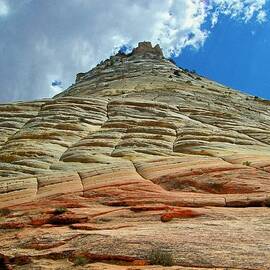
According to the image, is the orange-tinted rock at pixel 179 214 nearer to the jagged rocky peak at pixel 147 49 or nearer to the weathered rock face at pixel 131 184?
the weathered rock face at pixel 131 184

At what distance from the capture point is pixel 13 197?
2288 cm

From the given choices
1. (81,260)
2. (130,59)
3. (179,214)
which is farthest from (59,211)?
(130,59)

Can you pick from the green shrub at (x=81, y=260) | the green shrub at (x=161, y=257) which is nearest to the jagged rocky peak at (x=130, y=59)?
the green shrub at (x=81, y=260)

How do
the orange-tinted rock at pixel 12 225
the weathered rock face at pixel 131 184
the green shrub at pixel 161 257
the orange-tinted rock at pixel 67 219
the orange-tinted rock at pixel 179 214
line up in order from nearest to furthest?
the green shrub at pixel 161 257 → the weathered rock face at pixel 131 184 → the orange-tinted rock at pixel 179 214 → the orange-tinted rock at pixel 67 219 → the orange-tinted rock at pixel 12 225

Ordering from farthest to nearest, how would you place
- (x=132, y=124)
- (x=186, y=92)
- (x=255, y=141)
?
1. (x=186, y=92)
2. (x=132, y=124)
3. (x=255, y=141)

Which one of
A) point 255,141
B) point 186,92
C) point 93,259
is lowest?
point 93,259

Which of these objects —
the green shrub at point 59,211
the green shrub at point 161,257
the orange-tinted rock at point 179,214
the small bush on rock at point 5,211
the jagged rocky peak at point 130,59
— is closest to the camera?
the green shrub at point 161,257

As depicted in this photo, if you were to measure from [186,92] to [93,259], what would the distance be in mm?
43166

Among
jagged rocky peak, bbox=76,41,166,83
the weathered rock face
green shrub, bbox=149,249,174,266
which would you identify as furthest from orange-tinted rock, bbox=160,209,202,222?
jagged rocky peak, bbox=76,41,166,83

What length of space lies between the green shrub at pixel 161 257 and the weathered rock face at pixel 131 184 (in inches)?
6.6

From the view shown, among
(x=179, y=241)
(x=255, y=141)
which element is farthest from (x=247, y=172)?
(x=255, y=141)

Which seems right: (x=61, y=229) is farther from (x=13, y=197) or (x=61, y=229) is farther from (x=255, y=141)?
(x=255, y=141)

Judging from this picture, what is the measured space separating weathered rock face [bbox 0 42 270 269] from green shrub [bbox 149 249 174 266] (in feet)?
0.55

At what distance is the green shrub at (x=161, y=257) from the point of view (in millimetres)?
13508
